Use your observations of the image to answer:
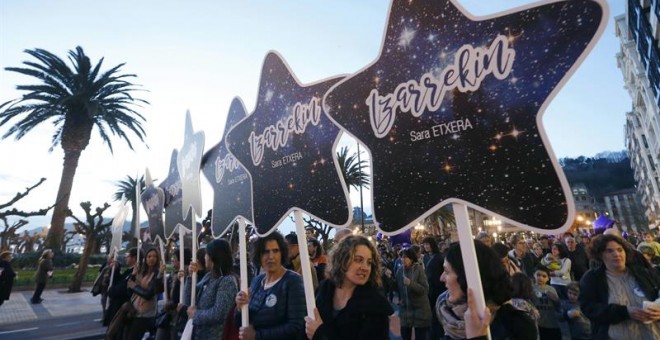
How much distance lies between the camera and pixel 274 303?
9.12ft

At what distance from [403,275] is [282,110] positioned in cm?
349

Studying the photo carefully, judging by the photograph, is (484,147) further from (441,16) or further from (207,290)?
(207,290)

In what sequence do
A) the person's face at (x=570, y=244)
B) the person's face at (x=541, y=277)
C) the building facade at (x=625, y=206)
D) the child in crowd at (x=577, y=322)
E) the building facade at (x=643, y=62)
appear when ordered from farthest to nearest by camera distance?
the building facade at (x=625, y=206)
the building facade at (x=643, y=62)
the person's face at (x=570, y=244)
the person's face at (x=541, y=277)
the child in crowd at (x=577, y=322)

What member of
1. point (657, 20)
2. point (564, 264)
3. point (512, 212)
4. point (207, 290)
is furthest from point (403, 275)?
point (657, 20)

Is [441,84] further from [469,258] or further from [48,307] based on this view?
[48,307]

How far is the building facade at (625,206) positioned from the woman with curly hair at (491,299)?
107606 mm

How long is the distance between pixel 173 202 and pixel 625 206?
124m

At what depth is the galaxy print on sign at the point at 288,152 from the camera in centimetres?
268

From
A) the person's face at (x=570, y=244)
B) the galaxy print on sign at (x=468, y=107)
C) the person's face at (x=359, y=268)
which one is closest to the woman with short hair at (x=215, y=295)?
the person's face at (x=359, y=268)

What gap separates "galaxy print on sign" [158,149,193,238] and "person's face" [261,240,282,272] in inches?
104

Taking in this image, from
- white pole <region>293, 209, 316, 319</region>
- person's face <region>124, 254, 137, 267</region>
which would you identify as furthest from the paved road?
white pole <region>293, 209, 316, 319</region>

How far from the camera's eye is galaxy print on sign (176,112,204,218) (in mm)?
4621

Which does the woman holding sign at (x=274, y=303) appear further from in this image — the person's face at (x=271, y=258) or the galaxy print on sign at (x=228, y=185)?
the galaxy print on sign at (x=228, y=185)

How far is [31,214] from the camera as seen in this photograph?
5.21 m
